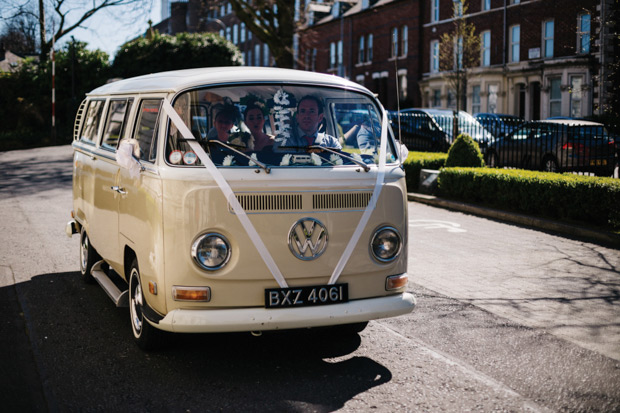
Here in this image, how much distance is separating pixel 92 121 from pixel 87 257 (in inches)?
58.8

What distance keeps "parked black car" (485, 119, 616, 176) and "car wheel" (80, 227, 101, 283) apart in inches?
475

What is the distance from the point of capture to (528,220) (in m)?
12.2

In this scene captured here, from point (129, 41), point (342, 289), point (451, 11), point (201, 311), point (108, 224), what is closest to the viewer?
point (201, 311)

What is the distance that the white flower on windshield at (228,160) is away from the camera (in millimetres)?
5043

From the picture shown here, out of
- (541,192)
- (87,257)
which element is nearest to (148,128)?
(87,257)

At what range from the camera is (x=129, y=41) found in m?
38.4

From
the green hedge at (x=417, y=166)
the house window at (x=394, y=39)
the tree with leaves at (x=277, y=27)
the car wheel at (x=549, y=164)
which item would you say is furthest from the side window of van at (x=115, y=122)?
the house window at (x=394, y=39)

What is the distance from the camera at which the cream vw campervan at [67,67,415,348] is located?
480 centimetres

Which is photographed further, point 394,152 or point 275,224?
point 394,152

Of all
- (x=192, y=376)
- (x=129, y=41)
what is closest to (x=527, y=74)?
(x=129, y=41)

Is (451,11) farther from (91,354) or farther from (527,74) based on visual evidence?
(91,354)

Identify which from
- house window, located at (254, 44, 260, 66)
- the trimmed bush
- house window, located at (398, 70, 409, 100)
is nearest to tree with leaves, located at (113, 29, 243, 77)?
house window, located at (398, 70, 409, 100)

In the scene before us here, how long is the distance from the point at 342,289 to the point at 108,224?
2.52 meters

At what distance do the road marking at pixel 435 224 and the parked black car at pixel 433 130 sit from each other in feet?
34.4
